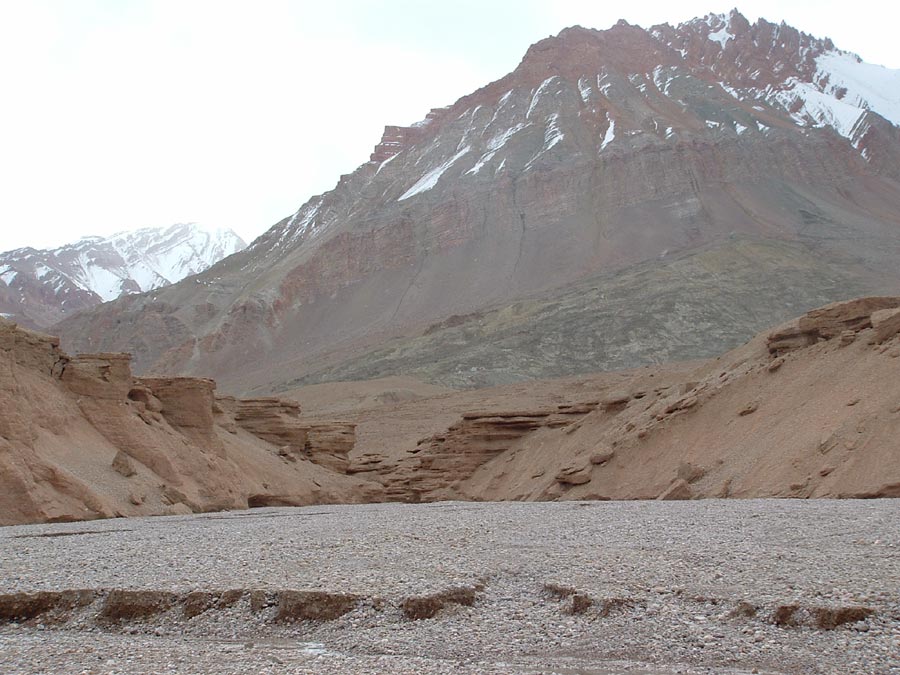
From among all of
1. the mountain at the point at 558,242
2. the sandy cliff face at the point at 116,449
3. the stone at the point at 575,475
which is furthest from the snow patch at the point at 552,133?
the stone at the point at 575,475

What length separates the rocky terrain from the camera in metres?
18.0

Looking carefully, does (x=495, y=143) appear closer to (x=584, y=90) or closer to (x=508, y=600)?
(x=584, y=90)

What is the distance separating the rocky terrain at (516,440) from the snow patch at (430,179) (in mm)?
93567

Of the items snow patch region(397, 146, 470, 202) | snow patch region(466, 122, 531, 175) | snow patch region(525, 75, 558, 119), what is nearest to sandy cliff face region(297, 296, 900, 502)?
snow patch region(466, 122, 531, 175)

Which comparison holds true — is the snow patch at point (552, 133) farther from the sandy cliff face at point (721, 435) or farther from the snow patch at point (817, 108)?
the sandy cliff face at point (721, 435)

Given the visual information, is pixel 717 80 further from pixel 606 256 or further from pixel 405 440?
pixel 405 440

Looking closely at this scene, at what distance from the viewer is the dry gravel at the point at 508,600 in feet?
21.9

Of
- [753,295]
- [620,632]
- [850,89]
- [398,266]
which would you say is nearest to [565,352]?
[753,295]

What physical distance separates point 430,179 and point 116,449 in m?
110

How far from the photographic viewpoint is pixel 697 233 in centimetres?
9694

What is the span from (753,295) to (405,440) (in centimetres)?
4451

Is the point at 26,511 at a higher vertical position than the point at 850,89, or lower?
lower

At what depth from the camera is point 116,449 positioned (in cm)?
2225

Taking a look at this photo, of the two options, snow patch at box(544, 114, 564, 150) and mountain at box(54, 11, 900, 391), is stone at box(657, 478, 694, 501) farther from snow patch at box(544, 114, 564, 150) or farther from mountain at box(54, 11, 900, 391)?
snow patch at box(544, 114, 564, 150)
